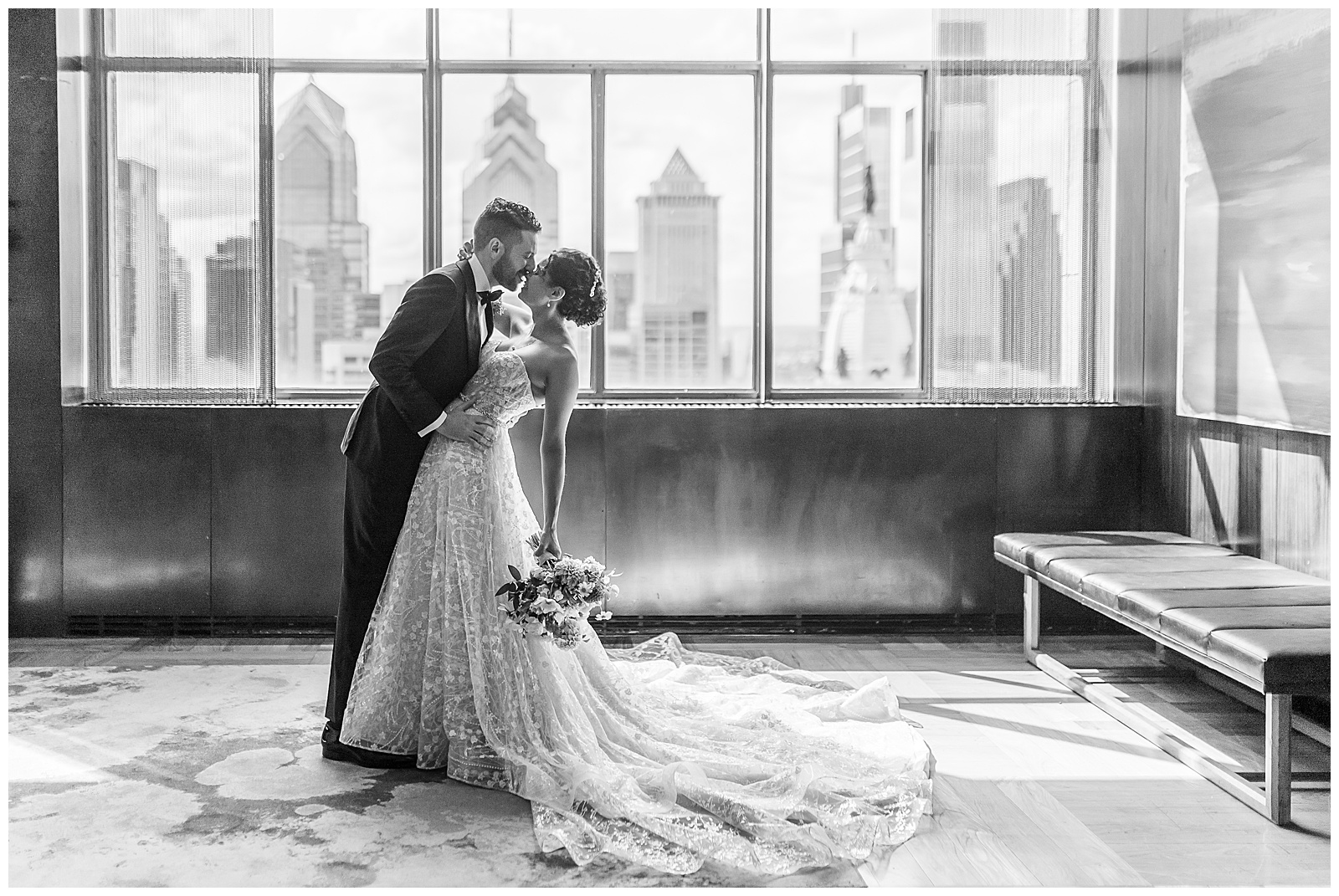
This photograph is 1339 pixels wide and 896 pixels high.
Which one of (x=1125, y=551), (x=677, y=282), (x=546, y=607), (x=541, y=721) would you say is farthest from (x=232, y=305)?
(x=1125, y=551)

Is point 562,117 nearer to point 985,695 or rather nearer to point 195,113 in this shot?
point 195,113

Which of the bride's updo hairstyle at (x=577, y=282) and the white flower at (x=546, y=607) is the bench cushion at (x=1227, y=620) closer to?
the white flower at (x=546, y=607)

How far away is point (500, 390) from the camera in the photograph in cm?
382

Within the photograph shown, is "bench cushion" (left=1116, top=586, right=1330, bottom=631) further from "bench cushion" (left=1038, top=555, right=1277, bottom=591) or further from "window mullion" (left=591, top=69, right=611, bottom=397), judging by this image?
"window mullion" (left=591, top=69, right=611, bottom=397)

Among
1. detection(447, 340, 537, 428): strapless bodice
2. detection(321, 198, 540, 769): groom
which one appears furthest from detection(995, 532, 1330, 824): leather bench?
detection(321, 198, 540, 769): groom

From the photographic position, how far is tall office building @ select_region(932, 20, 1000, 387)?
5.90 meters

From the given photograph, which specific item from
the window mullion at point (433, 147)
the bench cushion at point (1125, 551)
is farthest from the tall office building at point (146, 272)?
the bench cushion at point (1125, 551)

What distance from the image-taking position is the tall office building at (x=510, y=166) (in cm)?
600

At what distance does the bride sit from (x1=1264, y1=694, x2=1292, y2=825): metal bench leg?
951mm

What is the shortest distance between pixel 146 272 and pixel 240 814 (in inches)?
133

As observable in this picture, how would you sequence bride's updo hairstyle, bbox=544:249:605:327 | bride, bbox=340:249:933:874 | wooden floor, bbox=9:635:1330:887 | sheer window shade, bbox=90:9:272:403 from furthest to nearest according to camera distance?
sheer window shade, bbox=90:9:272:403 < bride's updo hairstyle, bbox=544:249:605:327 < bride, bbox=340:249:933:874 < wooden floor, bbox=9:635:1330:887

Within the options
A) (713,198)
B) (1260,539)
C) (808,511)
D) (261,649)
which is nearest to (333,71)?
(713,198)

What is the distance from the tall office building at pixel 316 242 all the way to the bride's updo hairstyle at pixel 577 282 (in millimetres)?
2539

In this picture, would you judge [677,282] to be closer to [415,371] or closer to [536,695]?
[415,371]
